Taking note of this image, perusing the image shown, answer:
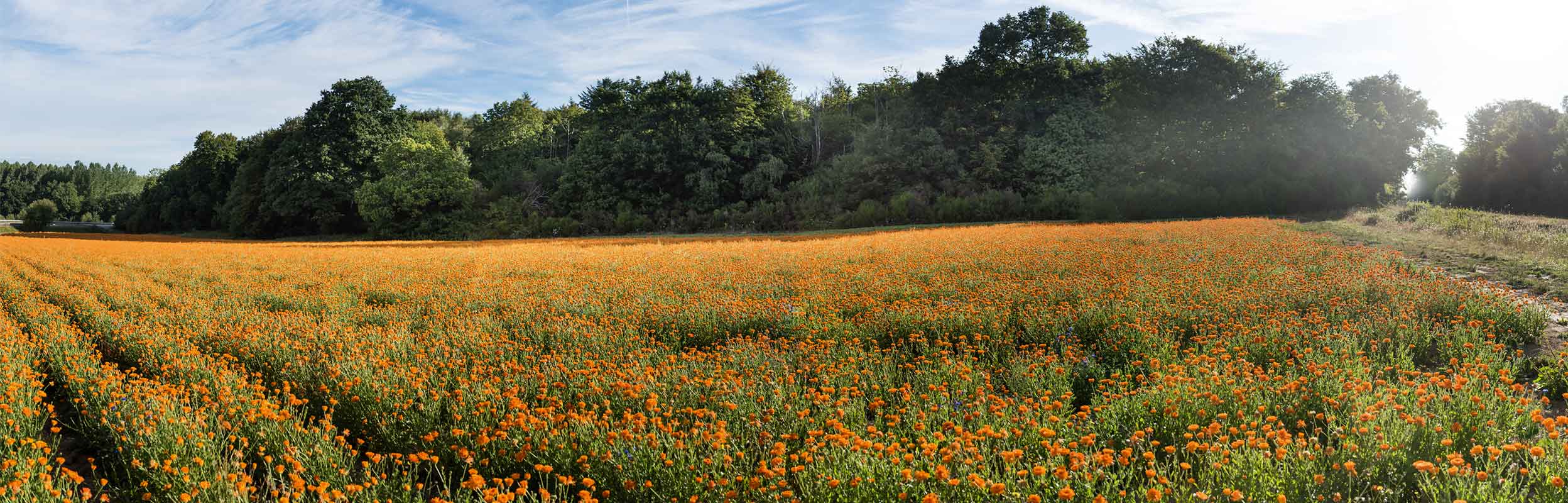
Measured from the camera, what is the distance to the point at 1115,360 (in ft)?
18.9

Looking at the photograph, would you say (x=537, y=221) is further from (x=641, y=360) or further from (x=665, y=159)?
(x=641, y=360)

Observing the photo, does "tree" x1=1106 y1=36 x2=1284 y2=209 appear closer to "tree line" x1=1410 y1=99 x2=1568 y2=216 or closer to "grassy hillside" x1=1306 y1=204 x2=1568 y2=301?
"tree line" x1=1410 y1=99 x2=1568 y2=216

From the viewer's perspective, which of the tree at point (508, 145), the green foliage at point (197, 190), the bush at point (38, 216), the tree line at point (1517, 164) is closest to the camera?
the tree line at point (1517, 164)

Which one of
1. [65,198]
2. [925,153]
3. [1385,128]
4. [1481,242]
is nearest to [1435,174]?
[1385,128]

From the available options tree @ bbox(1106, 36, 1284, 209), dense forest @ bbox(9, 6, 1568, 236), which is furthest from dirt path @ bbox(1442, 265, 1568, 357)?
tree @ bbox(1106, 36, 1284, 209)

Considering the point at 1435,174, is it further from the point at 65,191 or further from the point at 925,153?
the point at 65,191

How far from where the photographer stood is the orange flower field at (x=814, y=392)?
10.8ft

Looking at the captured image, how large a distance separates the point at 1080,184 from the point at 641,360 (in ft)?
117

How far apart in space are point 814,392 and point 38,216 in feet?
322

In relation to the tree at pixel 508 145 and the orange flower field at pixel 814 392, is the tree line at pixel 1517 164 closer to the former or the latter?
the orange flower field at pixel 814 392

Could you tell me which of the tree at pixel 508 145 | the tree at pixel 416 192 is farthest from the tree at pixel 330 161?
the tree at pixel 508 145

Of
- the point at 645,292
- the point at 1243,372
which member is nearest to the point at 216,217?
the point at 645,292

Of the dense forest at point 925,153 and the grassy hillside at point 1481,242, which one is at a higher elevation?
the dense forest at point 925,153

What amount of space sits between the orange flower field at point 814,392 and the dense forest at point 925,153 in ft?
90.1
